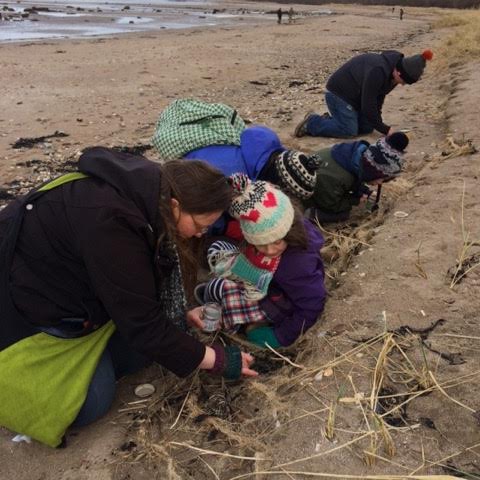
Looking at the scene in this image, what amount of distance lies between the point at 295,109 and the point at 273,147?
194 inches

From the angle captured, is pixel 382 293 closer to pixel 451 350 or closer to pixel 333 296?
pixel 333 296

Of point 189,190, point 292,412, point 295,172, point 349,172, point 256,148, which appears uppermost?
point 189,190

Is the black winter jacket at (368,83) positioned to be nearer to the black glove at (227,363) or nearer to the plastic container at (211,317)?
A: the plastic container at (211,317)

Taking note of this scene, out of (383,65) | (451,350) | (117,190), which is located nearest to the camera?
(117,190)

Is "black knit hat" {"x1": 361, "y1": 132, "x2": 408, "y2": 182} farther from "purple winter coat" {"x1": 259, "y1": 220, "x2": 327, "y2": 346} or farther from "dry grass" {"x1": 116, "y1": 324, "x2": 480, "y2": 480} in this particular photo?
"dry grass" {"x1": 116, "y1": 324, "x2": 480, "y2": 480}

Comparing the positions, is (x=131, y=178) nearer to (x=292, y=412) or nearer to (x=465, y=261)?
(x=292, y=412)

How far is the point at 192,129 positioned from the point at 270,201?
3.09 ft

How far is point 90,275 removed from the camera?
210 cm

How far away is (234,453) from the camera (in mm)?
2215

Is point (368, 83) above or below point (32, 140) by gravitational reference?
above

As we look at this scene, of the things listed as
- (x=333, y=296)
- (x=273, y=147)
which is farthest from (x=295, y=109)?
(x=333, y=296)

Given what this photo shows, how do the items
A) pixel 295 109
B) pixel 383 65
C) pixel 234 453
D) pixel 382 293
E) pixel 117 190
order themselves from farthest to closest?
pixel 295 109
pixel 383 65
pixel 382 293
pixel 234 453
pixel 117 190

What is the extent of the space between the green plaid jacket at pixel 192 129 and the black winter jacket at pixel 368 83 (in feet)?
11.7

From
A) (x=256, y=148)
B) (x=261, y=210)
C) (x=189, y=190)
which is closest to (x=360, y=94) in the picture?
(x=256, y=148)
